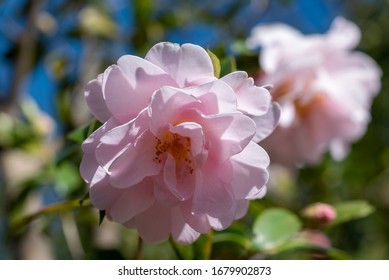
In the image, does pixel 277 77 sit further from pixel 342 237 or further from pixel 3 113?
pixel 342 237

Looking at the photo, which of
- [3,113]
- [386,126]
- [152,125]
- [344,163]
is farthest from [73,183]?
[386,126]

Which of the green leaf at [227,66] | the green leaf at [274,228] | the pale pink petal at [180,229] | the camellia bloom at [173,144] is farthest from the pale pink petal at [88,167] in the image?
the green leaf at [274,228]

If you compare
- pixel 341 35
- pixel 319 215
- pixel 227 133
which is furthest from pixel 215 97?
pixel 341 35

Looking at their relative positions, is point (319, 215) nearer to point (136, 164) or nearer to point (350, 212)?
point (350, 212)

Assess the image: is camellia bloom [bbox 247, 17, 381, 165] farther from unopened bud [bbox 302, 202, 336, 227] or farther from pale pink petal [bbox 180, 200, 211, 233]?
pale pink petal [bbox 180, 200, 211, 233]

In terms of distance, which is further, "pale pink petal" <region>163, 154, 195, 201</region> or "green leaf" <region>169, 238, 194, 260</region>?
"green leaf" <region>169, 238, 194, 260</region>

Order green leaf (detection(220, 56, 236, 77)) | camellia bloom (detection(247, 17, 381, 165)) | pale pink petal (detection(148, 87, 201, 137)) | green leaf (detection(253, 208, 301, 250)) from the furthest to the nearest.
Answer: camellia bloom (detection(247, 17, 381, 165))
green leaf (detection(253, 208, 301, 250))
green leaf (detection(220, 56, 236, 77))
pale pink petal (detection(148, 87, 201, 137))

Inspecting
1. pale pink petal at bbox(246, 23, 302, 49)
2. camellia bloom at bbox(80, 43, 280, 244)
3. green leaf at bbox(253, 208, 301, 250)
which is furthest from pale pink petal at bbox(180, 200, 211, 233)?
pale pink petal at bbox(246, 23, 302, 49)
